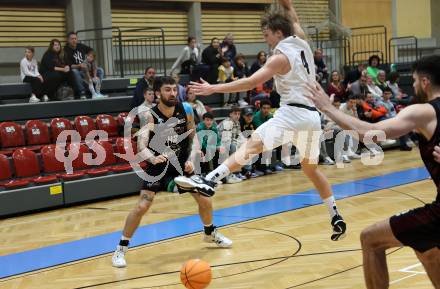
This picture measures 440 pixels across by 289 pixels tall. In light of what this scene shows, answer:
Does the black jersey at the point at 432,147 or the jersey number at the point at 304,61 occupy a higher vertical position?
the jersey number at the point at 304,61

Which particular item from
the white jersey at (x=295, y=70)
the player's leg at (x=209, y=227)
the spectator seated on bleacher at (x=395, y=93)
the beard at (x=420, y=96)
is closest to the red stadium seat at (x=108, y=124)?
the player's leg at (x=209, y=227)

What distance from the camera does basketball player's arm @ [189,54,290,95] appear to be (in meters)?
5.82

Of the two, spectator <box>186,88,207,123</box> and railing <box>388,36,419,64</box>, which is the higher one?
railing <box>388,36,419,64</box>

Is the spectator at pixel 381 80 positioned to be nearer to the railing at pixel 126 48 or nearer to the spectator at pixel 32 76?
the railing at pixel 126 48

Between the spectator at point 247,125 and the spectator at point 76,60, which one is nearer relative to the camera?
the spectator at point 247,125

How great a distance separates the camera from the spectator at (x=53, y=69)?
533 inches

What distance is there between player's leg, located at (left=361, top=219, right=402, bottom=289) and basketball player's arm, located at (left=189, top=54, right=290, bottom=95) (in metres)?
2.01

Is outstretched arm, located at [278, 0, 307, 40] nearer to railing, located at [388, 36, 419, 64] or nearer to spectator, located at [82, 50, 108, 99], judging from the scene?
spectator, located at [82, 50, 108, 99]

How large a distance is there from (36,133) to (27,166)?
3.28 ft

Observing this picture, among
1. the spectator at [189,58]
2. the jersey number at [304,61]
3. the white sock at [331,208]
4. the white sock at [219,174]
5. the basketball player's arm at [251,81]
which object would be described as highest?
the spectator at [189,58]

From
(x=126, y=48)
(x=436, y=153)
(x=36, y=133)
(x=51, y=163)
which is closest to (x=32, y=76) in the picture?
(x=36, y=133)

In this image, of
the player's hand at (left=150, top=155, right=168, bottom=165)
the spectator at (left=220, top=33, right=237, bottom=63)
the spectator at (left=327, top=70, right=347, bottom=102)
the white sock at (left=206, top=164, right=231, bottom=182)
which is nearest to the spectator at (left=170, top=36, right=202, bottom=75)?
the spectator at (left=220, top=33, right=237, bottom=63)

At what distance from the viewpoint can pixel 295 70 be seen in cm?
616

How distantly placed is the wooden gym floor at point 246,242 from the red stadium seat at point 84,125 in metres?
1.57
